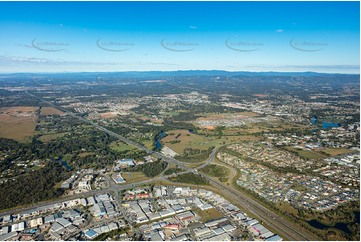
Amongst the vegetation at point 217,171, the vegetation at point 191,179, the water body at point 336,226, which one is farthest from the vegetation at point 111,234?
the water body at point 336,226

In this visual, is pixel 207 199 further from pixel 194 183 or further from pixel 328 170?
pixel 328 170

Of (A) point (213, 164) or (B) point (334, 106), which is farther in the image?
(B) point (334, 106)

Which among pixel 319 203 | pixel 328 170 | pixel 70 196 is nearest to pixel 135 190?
pixel 70 196

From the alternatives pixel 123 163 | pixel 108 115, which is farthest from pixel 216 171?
pixel 108 115

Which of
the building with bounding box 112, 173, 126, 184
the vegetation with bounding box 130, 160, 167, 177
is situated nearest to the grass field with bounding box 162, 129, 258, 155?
the vegetation with bounding box 130, 160, 167, 177

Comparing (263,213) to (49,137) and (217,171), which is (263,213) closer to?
(217,171)
